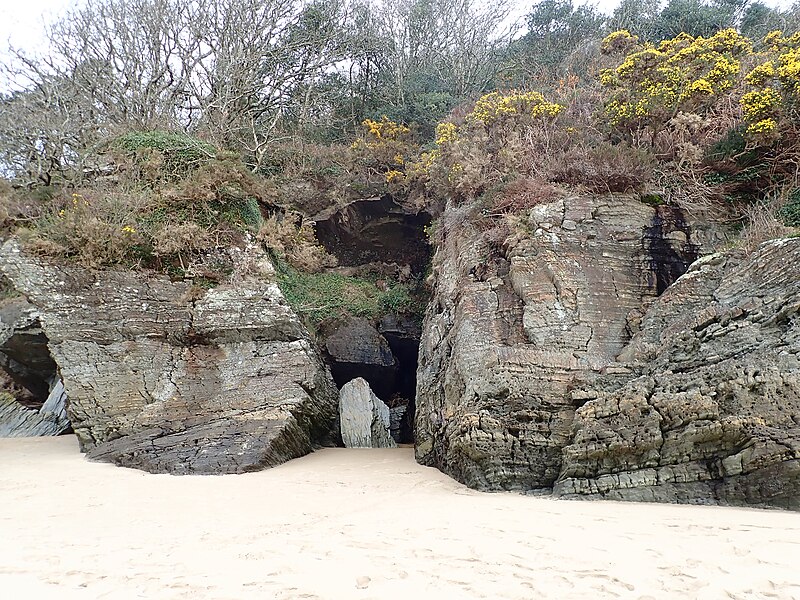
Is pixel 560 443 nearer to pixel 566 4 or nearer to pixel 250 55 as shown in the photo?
pixel 250 55

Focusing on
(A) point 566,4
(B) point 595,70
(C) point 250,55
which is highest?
(A) point 566,4

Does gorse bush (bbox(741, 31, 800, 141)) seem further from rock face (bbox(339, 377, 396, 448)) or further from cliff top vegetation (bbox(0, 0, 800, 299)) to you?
rock face (bbox(339, 377, 396, 448))

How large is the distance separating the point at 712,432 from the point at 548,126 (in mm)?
7596

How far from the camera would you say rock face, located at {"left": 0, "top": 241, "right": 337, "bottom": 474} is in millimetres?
8875

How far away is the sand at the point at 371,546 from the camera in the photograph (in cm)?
303

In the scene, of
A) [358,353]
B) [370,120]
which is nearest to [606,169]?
[358,353]

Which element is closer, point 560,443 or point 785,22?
point 560,443

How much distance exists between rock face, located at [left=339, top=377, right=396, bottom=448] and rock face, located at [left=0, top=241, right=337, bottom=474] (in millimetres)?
1027

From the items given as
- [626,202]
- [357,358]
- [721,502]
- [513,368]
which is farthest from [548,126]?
[721,502]

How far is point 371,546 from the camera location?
3.98 metres

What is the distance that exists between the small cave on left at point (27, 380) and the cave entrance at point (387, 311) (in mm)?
6988

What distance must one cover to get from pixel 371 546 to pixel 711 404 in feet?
14.4

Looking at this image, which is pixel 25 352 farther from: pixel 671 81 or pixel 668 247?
pixel 671 81

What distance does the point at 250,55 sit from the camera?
16.3 m
